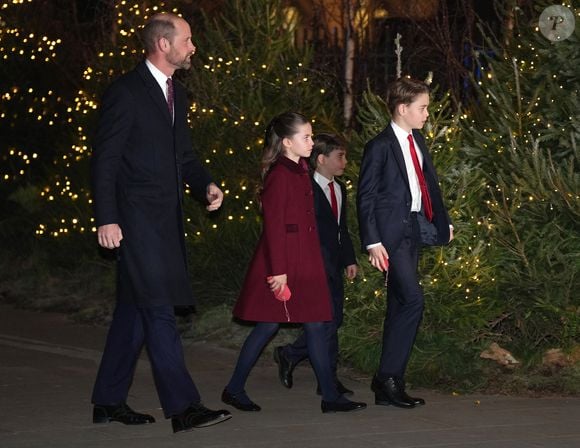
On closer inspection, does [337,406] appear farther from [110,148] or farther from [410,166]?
[110,148]

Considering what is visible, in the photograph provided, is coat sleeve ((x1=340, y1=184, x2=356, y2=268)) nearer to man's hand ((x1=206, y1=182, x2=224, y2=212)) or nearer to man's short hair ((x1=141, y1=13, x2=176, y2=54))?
man's hand ((x1=206, y1=182, x2=224, y2=212))

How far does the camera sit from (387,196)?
26.3ft

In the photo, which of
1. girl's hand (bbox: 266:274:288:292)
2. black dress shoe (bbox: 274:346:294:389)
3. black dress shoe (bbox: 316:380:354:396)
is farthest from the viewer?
black dress shoe (bbox: 274:346:294:389)

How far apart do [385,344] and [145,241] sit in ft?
5.42

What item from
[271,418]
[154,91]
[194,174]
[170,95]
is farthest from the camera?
[271,418]

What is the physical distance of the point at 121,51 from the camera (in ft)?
43.4

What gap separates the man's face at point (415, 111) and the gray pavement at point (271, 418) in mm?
1549

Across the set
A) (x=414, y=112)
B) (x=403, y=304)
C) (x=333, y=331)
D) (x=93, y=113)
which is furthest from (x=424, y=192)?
(x=93, y=113)

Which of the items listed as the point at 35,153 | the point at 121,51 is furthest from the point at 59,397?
the point at 35,153

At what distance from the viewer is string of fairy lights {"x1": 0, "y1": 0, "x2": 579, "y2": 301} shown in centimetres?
908

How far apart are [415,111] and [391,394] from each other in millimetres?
1541

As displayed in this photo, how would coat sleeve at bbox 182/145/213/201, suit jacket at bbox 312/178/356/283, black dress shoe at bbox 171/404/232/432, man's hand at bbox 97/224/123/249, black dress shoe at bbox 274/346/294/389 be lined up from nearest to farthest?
1. man's hand at bbox 97/224/123/249
2. black dress shoe at bbox 171/404/232/432
3. coat sleeve at bbox 182/145/213/201
4. suit jacket at bbox 312/178/356/283
5. black dress shoe at bbox 274/346/294/389

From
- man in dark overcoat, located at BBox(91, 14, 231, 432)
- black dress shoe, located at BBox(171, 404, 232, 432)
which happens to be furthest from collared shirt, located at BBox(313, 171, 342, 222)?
black dress shoe, located at BBox(171, 404, 232, 432)

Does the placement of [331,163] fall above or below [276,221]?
above
